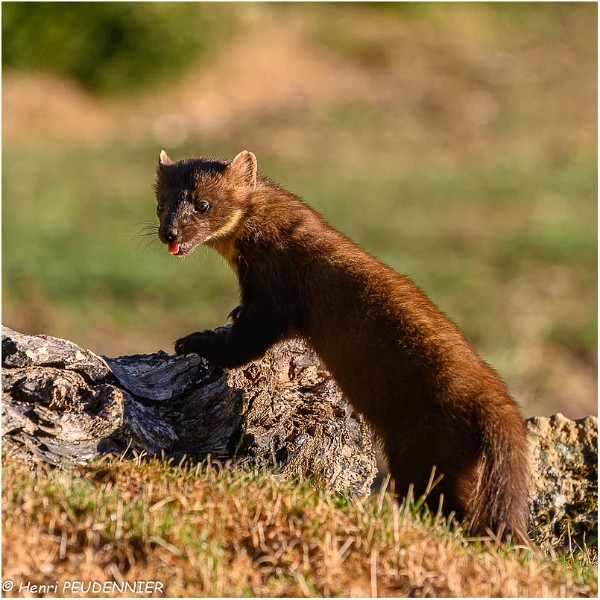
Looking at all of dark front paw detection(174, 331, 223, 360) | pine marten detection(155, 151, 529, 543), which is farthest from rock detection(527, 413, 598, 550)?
dark front paw detection(174, 331, 223, 360)

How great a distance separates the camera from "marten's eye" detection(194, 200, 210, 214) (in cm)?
664

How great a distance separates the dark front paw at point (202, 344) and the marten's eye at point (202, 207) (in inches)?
28.7

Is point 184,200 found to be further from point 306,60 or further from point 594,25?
point 594,25

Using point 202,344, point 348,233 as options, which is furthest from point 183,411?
point 348,233

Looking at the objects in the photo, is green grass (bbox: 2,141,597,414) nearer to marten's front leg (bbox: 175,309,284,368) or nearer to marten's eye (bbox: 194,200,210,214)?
marten's eye (bbox: 194,200,210,214)

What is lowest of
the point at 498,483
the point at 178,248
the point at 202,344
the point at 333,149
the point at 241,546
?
the point at 241,546

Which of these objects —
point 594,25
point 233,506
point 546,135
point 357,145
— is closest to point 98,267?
point 357,145

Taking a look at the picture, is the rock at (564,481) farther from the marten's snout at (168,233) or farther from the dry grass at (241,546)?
the marten's snout at (168,233)

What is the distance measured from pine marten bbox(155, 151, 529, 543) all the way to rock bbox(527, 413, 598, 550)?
1.26m

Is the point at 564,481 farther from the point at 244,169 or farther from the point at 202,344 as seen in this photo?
the point at 244,169

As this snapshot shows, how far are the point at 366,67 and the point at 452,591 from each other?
2750 centimetres

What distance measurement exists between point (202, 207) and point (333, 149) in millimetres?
19056

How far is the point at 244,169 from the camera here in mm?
6836

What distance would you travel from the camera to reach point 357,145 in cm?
2598
